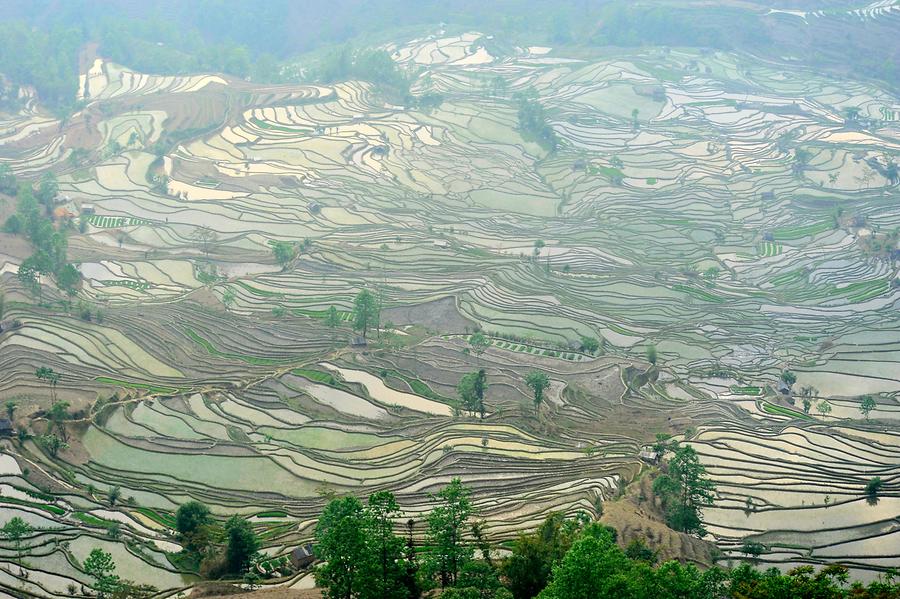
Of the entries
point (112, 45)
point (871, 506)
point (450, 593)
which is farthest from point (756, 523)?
point (112, 45)

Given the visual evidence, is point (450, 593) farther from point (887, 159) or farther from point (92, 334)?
point (887, 159)

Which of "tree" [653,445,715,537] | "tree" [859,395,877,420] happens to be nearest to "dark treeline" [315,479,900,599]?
"tree" [653,445,715,537]

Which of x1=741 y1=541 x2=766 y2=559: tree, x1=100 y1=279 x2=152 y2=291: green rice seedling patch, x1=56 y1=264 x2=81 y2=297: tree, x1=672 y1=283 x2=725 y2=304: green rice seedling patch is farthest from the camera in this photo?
x1=672 y1=283 x2=725 y2=304: green rice seedling patch

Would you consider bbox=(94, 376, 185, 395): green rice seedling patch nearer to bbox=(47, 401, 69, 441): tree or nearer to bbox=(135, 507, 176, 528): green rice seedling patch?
bbox=(47, 401, 69, 441): tree

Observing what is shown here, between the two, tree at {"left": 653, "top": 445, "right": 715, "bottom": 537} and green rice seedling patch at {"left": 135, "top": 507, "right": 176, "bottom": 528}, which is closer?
tree at {"left": 653, "top": 445, "right": 715, "bottom": 537}

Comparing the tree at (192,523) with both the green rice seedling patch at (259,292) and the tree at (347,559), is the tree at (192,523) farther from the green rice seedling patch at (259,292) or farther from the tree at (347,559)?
the green rice seedling patch at (259,292)

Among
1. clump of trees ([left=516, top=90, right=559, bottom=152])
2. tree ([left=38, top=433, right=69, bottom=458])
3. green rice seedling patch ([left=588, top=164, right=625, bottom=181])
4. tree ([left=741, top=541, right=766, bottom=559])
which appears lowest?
tree ([left=741, top=541, right=766, bottom=559])

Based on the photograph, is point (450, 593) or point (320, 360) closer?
point (450, 593)

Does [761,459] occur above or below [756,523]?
above
